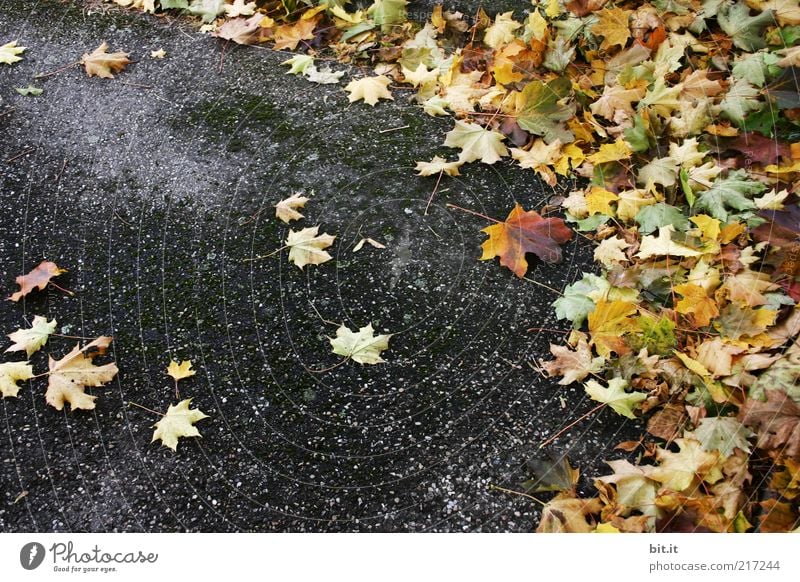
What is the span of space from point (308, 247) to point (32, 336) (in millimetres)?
1101

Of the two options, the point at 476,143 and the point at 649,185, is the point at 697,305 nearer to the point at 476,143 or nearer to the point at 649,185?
the point at 649,185

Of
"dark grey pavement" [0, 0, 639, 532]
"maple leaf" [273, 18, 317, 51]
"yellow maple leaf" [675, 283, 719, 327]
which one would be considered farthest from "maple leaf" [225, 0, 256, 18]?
"yellow maple leaf" [675, 283, 719, 327]

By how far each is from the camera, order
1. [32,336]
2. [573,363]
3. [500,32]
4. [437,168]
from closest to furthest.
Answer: [573,363] < [32,336] < [437,168] < [500,32]

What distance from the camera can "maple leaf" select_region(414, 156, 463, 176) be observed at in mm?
2959

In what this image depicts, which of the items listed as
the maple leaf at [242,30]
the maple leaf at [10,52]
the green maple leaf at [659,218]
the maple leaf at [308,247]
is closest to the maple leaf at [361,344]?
the maple leaf at [308,247]

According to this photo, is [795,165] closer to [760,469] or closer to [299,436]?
[760,469]

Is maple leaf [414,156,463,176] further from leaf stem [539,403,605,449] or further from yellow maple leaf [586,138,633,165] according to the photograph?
leaf stem [539,403,605,449]

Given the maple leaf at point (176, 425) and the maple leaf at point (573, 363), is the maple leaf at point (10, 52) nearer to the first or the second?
the maple leaf at point (176, 425)

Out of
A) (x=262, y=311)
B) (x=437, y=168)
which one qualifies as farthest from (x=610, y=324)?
(x=262, y=311)

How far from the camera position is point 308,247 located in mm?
2721

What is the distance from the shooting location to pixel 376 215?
2.85 meters

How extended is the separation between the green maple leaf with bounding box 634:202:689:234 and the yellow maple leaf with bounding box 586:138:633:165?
0.31m

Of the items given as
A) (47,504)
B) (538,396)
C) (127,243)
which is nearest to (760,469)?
(538,396)

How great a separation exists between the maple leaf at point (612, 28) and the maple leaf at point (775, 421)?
187 centimetres
